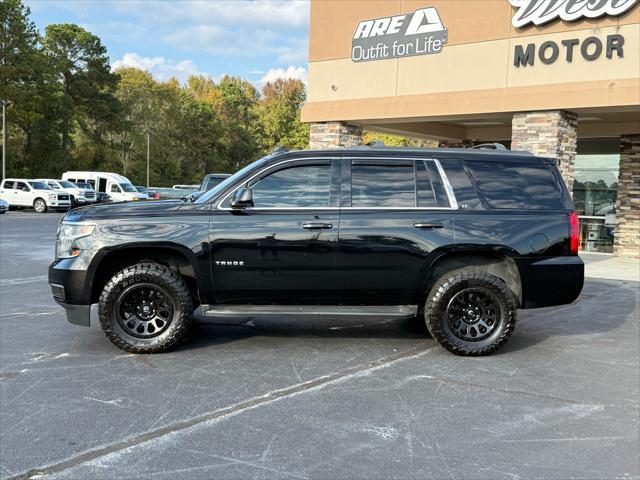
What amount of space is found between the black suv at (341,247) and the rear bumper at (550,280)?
0.01m

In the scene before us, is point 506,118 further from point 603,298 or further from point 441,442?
point 441,442

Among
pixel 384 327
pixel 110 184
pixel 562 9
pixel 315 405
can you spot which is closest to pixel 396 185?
pixel 384 327

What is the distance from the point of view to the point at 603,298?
380 inches

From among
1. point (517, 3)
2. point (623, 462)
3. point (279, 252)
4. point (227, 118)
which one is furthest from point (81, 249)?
point (227, 118)

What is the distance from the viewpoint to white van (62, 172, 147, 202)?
1518 inches

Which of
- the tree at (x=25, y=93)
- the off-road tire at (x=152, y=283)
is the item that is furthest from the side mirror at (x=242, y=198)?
the tree at (x=25, y=93)

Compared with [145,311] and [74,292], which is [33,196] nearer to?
[74,292]

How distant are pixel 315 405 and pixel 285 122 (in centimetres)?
7937

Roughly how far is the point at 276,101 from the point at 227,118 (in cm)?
1210

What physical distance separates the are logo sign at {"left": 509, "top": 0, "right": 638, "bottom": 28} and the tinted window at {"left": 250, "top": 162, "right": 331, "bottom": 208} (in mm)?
8888

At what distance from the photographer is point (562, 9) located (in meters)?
12.6

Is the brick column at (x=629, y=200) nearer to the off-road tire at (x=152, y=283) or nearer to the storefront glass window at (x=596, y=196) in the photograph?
the storefront glass window at (x=596, y=196)

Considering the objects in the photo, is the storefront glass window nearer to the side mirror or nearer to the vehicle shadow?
the vehicle shadow

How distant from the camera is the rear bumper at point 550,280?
6.05 meters
